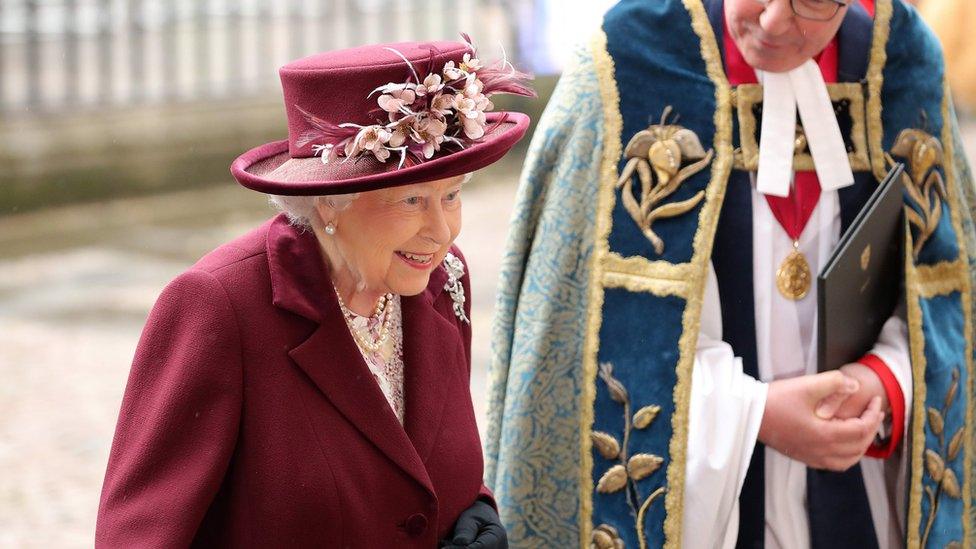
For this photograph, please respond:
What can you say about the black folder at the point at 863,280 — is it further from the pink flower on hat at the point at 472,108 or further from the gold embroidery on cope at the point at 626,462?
the pink flower on hat at the point at 472,108

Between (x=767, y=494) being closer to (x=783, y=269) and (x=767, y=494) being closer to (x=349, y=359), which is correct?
(x=783, y=269)

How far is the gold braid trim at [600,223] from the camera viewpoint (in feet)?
9.48

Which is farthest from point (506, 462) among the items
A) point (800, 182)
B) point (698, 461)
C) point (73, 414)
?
point (73, 414)

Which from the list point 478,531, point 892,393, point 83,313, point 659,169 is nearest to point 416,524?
point 478,531

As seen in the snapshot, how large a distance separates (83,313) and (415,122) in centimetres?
600

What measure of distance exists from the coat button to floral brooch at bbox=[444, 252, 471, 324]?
424 millimetres

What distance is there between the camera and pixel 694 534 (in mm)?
2881

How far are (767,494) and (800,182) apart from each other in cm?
63

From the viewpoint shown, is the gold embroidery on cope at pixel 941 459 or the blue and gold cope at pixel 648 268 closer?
the blue and gold cope at pixel 648 268

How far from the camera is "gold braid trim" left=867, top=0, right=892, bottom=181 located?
2898 millimetres

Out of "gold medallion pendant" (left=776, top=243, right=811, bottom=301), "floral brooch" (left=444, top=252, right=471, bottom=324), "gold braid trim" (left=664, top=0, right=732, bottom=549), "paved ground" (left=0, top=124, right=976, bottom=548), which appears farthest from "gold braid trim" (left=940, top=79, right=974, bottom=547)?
"paved ground" (left=0, top=124, right=976, bottom=548)

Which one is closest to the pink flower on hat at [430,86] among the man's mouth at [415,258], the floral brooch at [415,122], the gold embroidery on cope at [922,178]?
the floral brooch at [415,122]

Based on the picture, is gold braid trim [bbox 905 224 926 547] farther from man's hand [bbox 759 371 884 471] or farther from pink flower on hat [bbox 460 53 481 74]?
pink flower on hat [bbox 460 53 481 74]

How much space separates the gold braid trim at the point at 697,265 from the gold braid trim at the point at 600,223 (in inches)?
6.8
